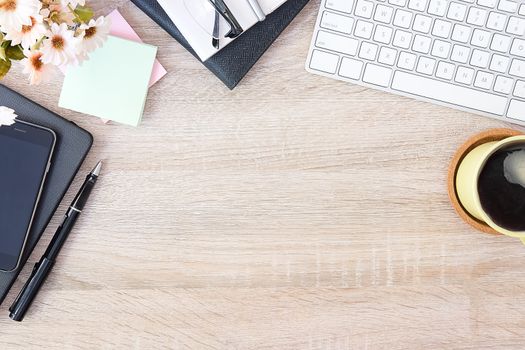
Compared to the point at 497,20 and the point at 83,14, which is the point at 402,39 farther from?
the point at 83,14

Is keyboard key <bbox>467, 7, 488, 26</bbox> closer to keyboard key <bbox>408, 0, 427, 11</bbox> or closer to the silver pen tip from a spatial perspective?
keyboard key <bbox>408, 0, 427, 11</bbox>

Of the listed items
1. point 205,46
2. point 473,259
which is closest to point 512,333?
point 473,259

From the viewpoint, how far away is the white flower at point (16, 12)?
58 centimetres

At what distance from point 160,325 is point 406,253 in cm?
29

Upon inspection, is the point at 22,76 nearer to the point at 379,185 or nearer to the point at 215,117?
the point at 215,117

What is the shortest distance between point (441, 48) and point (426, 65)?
24 mm

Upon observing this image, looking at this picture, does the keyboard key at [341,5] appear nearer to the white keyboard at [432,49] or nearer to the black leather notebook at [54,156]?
the white keyboard at [432,49]

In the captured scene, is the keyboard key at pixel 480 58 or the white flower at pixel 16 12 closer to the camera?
the white flower at pixel 16 12

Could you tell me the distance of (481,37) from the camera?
2.30 feet

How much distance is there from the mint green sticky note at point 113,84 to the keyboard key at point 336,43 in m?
0.19

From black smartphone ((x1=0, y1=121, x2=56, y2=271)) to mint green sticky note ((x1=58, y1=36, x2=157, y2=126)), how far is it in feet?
0.20

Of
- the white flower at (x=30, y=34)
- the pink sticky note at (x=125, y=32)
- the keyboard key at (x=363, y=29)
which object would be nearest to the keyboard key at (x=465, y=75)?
the keyboard key at (x=363, y=29)

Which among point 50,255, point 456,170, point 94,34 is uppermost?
point 94,34

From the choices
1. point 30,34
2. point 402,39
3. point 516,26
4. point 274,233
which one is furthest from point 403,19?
point 30,34
